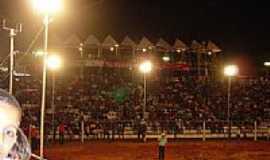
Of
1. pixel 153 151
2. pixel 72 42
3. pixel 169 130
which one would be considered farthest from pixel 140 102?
pixel 72 42

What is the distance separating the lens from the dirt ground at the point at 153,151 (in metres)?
25.6

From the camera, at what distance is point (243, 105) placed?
150 ft

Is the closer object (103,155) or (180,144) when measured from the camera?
(103,155)

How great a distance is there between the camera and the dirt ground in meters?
25.6

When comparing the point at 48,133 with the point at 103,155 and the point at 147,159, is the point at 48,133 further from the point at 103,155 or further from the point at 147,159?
the point at 147,159

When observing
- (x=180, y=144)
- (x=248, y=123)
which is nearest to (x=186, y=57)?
(x=248, y=123)

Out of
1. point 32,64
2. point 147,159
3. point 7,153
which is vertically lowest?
point 147,159

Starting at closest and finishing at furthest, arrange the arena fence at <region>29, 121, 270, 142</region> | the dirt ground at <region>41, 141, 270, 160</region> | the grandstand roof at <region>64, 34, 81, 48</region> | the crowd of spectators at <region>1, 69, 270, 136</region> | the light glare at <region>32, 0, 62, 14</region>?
the light glare at <region>32, 0, 62, 14</region>, the dirt ground at <region>41, 141, 270, 160</region>, the arena fence at <region>29, 121, 270, 142</region>, the crowd of spectators at <region>1, 69, 270, 136</region>, the grandstand roof at <region>64, 34, 81, 48</region>

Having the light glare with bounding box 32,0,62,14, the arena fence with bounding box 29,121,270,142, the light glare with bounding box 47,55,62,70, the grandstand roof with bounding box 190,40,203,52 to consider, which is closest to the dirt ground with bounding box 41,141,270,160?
the arena fence with bounding box 29,121,270,142

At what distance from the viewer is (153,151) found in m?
28.2

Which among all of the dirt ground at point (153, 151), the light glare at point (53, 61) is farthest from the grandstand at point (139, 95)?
the dirt ground at point (153, 151)

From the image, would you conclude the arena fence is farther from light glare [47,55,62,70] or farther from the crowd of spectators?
light glare [47,55,62,70]

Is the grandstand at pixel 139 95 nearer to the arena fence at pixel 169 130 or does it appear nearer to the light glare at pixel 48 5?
the arena fence at pixel 169 130

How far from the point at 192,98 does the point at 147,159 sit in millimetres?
23336
